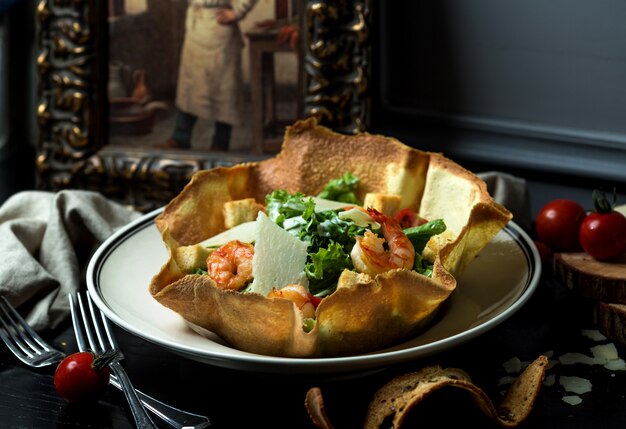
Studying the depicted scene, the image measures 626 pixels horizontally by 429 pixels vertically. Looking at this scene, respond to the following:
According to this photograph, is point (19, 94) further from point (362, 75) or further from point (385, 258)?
point (385, 258)

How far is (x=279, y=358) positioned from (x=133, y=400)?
313 mm

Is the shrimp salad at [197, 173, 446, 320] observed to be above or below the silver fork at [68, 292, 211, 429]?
above

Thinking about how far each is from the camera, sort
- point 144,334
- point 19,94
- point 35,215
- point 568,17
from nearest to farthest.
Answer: point 144,334, point 35,215, point 568,17, point 19,94

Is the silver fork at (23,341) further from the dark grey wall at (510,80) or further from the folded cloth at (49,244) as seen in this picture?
the dark grey wall at (510,80)

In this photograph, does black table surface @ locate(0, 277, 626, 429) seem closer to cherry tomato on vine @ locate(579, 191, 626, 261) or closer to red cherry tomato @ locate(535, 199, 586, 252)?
cherry tomato on vine @ locate(579, 191, 626, 261)

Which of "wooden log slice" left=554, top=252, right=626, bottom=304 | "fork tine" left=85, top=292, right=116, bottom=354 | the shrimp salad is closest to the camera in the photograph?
the shrimp salad

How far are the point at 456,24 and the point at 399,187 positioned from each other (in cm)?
106

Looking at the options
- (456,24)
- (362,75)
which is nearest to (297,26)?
(362,75)

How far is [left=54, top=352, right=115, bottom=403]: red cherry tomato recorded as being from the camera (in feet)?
6.04

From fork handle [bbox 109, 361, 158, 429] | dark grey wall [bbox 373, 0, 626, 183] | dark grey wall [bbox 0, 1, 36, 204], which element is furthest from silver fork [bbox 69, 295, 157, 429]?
dark grey wall [bbox 0, 1, 36, 204]

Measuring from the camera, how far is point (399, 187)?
243 centimetres

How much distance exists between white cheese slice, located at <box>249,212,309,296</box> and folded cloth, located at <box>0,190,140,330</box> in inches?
25.8

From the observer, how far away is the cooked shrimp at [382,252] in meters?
1.98

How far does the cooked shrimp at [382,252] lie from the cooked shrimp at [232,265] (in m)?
0.24
